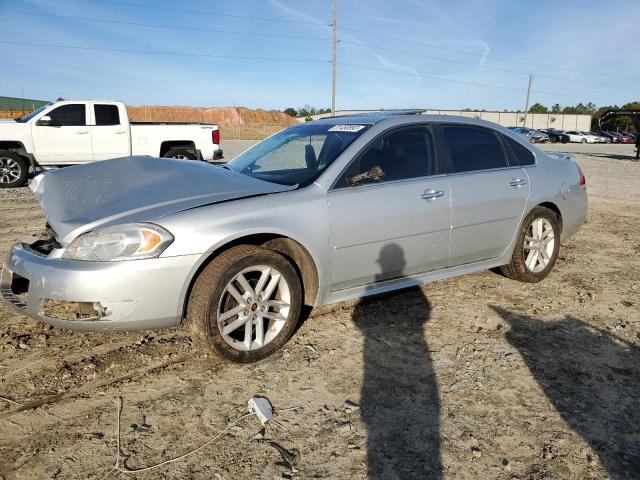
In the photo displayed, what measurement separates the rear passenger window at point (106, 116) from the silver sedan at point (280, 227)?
8.27 meters

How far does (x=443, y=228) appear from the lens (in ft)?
12.5

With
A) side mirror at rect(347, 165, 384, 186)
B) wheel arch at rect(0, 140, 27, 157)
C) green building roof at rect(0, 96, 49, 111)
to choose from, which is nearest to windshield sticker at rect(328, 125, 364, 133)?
side mirror at rect(347, 165, 384, 186)

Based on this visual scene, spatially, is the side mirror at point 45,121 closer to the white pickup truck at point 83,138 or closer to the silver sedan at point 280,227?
the white pickup truck at point 83,138

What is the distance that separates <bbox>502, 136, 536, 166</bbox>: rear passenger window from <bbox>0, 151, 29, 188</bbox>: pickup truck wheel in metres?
10.3

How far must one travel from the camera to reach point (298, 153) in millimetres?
4039

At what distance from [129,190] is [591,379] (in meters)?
3.16

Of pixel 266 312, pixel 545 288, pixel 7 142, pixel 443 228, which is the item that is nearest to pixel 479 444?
pixel 266 312

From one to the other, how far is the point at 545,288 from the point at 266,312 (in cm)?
288

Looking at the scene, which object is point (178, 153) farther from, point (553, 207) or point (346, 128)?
point (553, 207)

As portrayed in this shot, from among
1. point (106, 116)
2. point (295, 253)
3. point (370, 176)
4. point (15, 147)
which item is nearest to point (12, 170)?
point (15, 147)

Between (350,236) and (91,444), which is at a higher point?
(350,236)

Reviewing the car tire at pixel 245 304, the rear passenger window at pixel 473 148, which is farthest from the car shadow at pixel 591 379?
the car tire at pixel 245 304

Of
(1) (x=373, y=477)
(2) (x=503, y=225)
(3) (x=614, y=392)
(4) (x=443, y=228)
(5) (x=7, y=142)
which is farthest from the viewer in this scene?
(5) (x=7, y=142)

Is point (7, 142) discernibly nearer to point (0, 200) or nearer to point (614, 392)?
point (0, 200)
